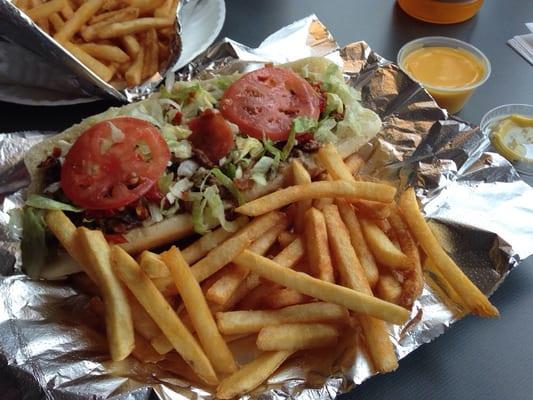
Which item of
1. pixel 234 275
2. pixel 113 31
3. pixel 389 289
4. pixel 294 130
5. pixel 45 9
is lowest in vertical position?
pixel 389 289

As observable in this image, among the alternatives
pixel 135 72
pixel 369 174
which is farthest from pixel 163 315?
pixel 135 72

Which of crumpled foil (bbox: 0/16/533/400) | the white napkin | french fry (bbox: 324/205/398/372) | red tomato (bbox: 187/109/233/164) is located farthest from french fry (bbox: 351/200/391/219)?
the white napkin

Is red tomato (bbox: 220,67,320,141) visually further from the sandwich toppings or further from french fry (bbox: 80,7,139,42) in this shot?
french fry (bbox: 80,7,139,42)

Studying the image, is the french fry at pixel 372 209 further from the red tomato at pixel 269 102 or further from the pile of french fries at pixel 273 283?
the red tomato at pixel 269 102

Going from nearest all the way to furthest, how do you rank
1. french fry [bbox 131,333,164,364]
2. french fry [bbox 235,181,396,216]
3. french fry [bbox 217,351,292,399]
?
french fry [bbox 217,351,292,399] → french fry [bbox 131,333,164,364] → french fry [bbox 235,181,396,216]

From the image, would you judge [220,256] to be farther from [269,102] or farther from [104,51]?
[104,51]
